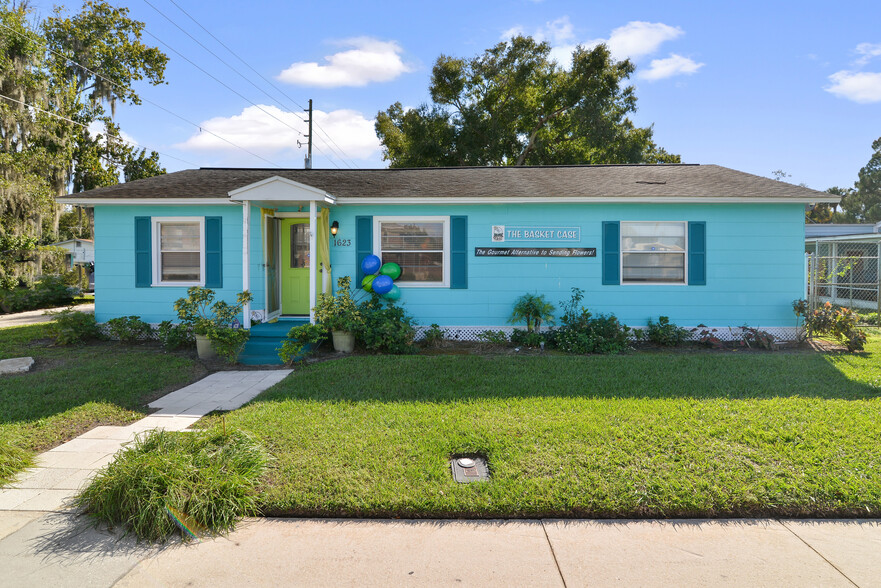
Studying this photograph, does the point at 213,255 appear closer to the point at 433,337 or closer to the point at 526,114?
the point at 433,337

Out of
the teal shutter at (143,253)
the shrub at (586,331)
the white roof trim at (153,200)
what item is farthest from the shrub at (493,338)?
the teal shutter at (143,253)

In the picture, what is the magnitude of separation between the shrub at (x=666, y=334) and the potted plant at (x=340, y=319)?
5067mm

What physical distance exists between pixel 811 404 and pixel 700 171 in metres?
6.96

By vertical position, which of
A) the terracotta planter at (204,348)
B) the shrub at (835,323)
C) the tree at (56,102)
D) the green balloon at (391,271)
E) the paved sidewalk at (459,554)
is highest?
the tree at (56,102)

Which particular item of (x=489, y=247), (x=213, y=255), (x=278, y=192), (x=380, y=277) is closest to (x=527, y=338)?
(x=489, y=247)

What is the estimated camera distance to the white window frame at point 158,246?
9.85m

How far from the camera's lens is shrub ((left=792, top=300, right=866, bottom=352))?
28.0ft

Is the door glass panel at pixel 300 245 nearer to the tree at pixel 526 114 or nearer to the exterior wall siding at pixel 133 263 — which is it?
the exterior wall siding at pixel 133 263

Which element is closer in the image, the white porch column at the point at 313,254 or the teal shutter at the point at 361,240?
the white porch column at the point at 313,254

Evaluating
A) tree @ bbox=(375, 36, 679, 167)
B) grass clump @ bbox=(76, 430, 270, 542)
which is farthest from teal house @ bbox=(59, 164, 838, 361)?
tree @ bbox=(375, 36, 679, 167)

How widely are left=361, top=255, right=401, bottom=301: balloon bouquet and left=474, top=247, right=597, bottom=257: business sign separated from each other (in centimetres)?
156

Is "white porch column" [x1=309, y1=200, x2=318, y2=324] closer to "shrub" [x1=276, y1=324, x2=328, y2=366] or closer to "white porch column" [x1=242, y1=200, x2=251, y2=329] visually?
"shrub" [x1=276, y1=324, x2=328, y2=366]

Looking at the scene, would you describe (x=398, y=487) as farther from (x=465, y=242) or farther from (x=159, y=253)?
(x=159, y=253)

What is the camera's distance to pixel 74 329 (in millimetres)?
9555
